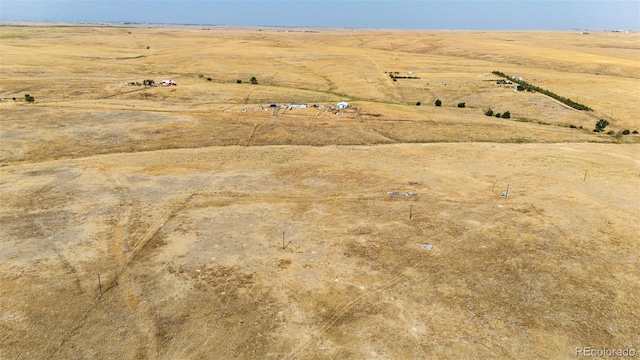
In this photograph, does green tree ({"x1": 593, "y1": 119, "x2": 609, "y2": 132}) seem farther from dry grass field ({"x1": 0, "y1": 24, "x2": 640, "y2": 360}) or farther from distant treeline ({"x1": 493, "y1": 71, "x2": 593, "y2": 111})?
distant treeline ({"x1": 493, "y1": 71, "x2": 593, "y2": 111})

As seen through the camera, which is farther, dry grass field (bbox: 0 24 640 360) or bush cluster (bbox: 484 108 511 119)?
bush cluster (bbox: 484 108 511 119)

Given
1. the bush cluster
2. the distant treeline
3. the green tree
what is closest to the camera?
the green tree

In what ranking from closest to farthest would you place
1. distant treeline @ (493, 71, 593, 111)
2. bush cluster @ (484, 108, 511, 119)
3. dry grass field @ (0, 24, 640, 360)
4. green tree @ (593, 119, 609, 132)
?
dry grass field @ (0, 24, 640, 360) < green tree @ (593, 119, 609, 132) < bush cluster @ (484, 108, 511, 119) < distant treeline @ (493, 71, 593, 111)

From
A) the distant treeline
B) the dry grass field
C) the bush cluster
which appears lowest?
the dry grass field

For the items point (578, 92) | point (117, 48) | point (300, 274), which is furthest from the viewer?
point (117, 48)

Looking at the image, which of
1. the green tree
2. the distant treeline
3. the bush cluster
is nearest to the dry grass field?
the green tree

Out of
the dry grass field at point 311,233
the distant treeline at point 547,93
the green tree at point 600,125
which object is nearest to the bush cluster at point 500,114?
the dry grass field at point 311,233

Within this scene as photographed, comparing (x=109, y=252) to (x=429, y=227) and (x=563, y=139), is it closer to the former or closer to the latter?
(x=429, y=227)

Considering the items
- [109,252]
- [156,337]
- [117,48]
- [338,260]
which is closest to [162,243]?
[109,252]

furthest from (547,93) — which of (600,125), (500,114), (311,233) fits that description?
(311,233)
